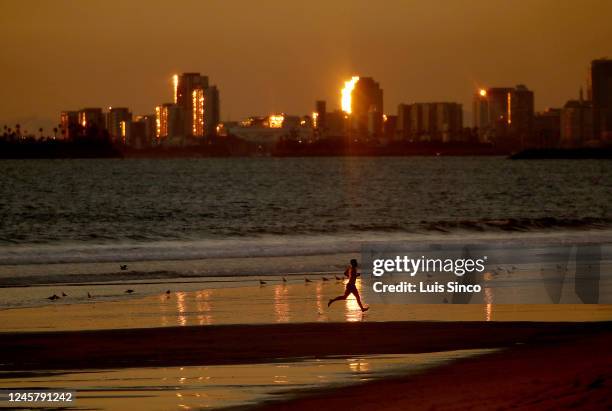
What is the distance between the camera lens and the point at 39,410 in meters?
10.9

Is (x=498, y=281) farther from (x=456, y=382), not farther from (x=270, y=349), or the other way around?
(x=456, y=382)

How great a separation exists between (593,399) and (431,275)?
1432cm

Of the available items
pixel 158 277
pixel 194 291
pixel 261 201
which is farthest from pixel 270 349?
pixel 261 201

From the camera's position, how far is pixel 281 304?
19375 millimetres

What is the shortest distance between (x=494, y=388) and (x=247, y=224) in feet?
147

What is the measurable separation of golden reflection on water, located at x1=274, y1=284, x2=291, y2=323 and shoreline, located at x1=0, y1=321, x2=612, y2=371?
88cm

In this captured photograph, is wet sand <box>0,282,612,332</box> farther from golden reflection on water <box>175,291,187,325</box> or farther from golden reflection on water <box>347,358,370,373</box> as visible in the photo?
golden reflection on water <box>347,358,370,373</box>

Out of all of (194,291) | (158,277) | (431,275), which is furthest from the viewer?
(158,277)

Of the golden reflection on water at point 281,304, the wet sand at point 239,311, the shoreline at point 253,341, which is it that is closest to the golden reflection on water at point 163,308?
the wet sand at point 239,311

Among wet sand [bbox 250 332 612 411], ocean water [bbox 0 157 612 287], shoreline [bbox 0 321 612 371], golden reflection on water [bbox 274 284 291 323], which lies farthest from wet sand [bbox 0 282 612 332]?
ocean water [bbox 0 157 612 287]

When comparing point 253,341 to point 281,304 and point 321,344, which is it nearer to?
point 321,344

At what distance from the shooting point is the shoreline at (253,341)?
44.9ft

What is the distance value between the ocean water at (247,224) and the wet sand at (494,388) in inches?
573

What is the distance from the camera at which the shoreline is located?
44.9ft
